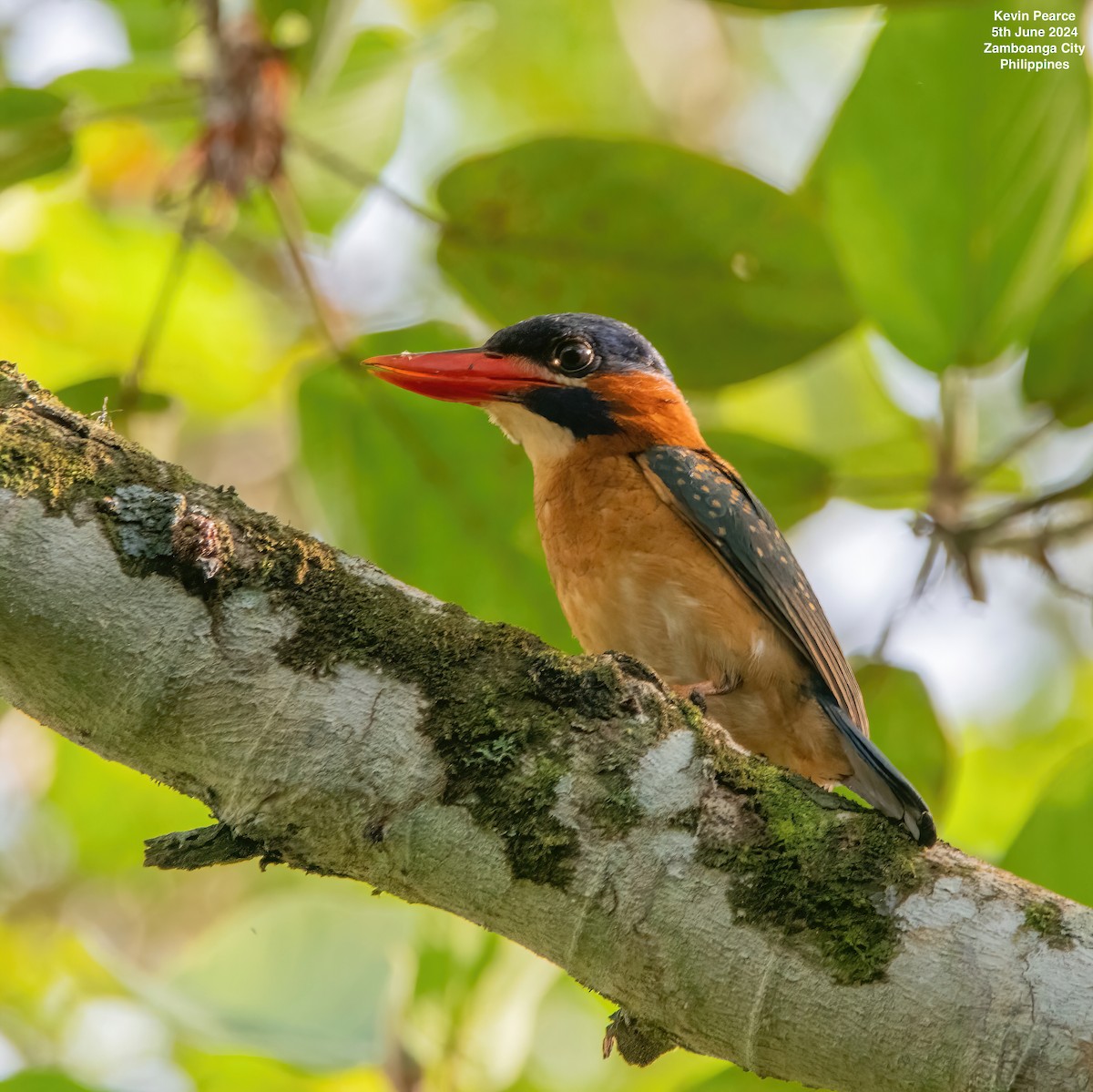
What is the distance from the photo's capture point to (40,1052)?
14.5 ft

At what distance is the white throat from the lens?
3592mm

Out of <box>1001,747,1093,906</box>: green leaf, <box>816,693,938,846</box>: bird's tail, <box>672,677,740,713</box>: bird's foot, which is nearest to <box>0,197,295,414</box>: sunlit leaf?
<box>672,677,740,713</box>: bird's foot

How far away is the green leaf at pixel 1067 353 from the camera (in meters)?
3.17

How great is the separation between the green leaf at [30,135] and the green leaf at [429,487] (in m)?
0.88

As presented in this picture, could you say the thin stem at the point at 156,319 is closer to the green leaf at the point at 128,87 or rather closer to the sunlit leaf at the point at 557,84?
the green leaf at the point at 128,87

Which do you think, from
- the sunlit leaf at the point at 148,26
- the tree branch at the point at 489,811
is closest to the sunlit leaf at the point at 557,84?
the sunlit leaf at the point at 148,26

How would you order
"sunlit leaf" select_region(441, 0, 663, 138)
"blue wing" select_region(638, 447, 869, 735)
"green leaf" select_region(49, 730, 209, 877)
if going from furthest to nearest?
"sunlit leaf" select_region(441, 0, 663, 138), "green leaf" select_region(49, 730, 209, 877), "blue wing" select_region(638, 447, 869, 735)

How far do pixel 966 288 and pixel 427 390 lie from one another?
1419mm

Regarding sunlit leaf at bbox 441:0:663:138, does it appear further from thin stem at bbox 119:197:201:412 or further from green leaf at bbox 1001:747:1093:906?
green leaf at bbox 1001:747:1093:906

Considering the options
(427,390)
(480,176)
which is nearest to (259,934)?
(427,390)

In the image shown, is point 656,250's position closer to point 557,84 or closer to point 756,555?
Answer: point 756,555

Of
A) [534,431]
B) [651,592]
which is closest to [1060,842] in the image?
[651,592]

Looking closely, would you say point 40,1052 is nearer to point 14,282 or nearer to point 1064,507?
point 14,282

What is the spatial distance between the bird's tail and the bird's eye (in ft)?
3.97
